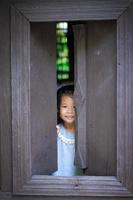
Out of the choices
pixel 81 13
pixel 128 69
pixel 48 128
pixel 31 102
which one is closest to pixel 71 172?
pixel 48 128

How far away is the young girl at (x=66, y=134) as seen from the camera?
1.93 m

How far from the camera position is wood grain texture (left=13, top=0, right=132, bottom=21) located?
5.26 ft

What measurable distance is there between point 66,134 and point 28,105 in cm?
33

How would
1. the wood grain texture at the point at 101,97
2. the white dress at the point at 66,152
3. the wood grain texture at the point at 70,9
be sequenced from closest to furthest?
1. the wood grain texture at the point at 70,9
2. the wood grain texture at the point at 101,97
3. the white dress at the point at 66,152

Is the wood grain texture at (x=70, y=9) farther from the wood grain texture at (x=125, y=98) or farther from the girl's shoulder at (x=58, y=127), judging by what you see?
the girl's shoulder at (x=58, y=127)

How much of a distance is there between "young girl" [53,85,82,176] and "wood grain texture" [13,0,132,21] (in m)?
0.39

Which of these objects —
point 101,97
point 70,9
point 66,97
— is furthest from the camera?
point 66,97

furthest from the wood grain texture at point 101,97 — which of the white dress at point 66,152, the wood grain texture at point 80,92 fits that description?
the white dress at point 66,152

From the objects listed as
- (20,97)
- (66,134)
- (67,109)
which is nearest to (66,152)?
(66,134)

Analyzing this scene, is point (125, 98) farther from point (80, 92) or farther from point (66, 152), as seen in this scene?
point (66, 152)

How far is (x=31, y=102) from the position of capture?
67.2 inches

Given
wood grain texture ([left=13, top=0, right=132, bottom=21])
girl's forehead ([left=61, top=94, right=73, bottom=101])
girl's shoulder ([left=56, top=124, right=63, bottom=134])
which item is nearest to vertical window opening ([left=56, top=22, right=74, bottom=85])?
girl's forehead ([left=61, top=94, right=73, bottom=101])

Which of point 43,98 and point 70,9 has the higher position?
point 70,9

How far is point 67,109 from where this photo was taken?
6.39 ft
